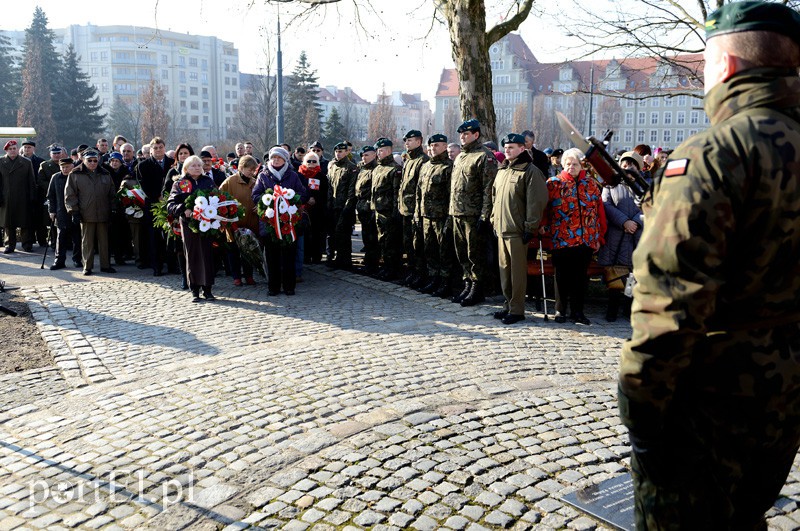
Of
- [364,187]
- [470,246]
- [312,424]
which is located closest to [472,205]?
[470,246]


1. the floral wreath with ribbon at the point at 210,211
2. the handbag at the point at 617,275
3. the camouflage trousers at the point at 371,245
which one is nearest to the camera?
the handbag at the point at 617,275

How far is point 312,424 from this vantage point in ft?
17.5

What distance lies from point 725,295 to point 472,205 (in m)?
7.53

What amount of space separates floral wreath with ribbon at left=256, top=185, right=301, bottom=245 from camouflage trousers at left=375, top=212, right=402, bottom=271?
171 centimetres

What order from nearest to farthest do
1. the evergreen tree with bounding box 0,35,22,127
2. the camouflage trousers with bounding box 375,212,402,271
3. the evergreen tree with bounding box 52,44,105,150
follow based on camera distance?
1. the camouflage trousers with bounding box 375,212,402,271
2. the evergreen tree with bounding box 52,44,105,150
3. the evergreen tree with bounding box 0,35,22,127

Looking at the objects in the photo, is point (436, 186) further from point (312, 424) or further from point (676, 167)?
point (676, 167)

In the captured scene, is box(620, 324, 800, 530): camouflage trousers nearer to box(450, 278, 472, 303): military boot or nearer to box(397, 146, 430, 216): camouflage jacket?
box(450, 278, 472, 303): military boot

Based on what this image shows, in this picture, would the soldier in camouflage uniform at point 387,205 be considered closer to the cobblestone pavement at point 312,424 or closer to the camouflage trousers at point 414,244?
the camouflage trousers at point 414,244

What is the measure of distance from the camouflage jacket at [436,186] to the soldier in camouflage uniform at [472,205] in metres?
0.32

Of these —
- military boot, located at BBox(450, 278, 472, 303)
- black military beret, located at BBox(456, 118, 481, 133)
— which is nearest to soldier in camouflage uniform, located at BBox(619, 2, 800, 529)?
black military beret, located at BBox(456, 118, 481, 133)

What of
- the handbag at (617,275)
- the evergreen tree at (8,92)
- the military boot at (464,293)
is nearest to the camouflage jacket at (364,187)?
the military boot at (464,293)

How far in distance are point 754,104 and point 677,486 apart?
4.06 feet

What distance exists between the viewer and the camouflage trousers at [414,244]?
36.8 ft

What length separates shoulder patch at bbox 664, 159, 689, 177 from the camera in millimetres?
2217
